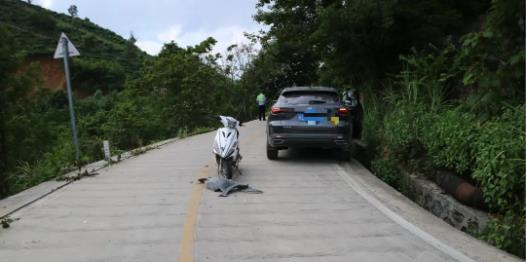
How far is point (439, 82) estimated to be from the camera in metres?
11.3

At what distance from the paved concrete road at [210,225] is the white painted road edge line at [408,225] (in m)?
0.02

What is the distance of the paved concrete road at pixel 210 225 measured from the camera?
5.68 metres

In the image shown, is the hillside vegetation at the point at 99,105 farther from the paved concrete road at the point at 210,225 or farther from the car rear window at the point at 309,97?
the car rear window at the point at 309,97

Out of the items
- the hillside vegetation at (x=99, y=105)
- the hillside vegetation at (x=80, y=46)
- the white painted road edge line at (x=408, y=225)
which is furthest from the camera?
the hillside vegetation at (x=80, y=46)

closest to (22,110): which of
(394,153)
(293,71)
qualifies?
(394,153)

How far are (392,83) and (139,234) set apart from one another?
10.6 metres

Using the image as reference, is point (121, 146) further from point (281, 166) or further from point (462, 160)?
point (462, 160)

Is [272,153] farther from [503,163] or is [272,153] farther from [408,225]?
[503,163]

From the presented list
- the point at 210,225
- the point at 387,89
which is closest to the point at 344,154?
the point at 387,89

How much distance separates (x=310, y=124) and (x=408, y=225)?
500 cm

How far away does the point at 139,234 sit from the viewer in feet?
21.1

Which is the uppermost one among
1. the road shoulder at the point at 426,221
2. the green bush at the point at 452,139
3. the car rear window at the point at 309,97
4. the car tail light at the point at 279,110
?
the car rear window at the point at 309,97

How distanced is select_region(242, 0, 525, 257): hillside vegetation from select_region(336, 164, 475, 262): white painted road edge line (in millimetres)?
629

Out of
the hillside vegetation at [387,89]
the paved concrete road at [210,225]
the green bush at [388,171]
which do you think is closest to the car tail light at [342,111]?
the hillside vegetation at [387,89]
